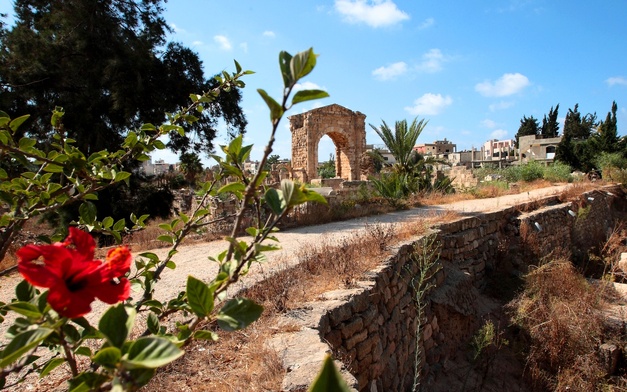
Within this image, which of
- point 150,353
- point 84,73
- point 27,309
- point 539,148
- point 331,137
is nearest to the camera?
point 150,353

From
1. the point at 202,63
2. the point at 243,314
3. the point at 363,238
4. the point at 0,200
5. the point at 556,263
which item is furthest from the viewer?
the point at 202,63

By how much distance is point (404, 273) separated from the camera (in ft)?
14.7

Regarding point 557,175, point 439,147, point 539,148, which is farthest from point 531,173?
point 439,147

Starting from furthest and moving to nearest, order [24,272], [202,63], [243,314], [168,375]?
[202,63]
[168,375]
[243,314]
[24,272]

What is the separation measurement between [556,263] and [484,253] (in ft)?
3.33

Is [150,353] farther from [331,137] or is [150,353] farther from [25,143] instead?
[331,137]

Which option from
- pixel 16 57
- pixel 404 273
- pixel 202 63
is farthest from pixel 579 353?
pixel 16 57

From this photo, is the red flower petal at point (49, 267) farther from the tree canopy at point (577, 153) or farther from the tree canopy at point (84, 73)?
the tree canopy at point (577, 153)

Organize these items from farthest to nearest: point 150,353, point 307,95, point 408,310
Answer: point 408,310 → point 307,95 → point 150,353

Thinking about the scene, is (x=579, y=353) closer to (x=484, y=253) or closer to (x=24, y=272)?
(x=484, y=253)

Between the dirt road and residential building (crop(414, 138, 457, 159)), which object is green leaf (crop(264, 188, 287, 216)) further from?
residential building (crop(414, 138, 457, 159))

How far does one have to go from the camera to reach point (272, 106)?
772mm

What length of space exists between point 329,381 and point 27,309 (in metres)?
0.58

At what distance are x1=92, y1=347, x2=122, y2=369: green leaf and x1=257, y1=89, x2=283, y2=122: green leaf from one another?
19.1 inches
